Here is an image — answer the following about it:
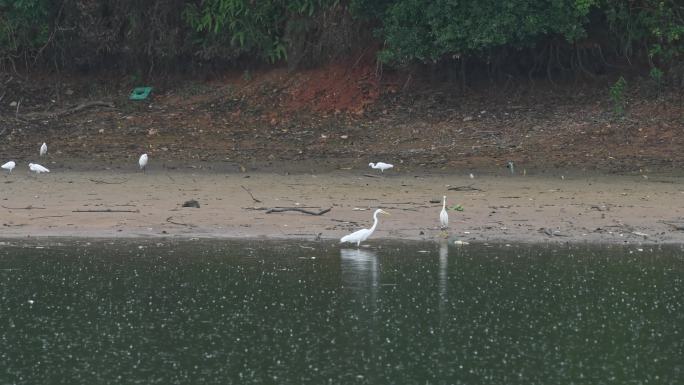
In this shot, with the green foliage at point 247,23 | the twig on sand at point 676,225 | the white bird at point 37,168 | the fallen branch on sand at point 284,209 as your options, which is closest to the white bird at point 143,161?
the white bird at point 37,168

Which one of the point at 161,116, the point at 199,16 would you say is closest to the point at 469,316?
the point at 161,116

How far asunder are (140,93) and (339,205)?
7.66 m

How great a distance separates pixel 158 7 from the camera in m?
24.0

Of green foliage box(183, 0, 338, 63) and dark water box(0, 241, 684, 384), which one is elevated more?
green foliage box(183, 0, 338, 63)

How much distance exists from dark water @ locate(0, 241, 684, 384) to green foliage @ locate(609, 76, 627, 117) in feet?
21.3

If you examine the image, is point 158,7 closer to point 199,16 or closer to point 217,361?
point 199,16

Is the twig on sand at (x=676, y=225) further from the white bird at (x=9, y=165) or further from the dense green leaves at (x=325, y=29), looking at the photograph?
the white bird at (x=9, y=165)

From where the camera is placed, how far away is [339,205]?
1723cm

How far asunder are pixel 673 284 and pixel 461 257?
252 centimetres

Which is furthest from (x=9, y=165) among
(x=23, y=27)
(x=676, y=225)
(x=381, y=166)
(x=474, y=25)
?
(x=676, y=225)

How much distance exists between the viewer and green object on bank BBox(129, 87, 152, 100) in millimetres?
23469

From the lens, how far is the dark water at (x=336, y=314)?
32.6 ft

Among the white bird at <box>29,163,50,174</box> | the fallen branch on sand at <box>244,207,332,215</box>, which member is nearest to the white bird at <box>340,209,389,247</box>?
the fallen branch on sand at <box>244,207,332,215</box>

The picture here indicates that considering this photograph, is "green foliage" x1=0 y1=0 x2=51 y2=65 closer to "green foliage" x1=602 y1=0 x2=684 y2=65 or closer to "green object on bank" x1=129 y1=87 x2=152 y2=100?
"green object on bank" x1=129 y1=87 x2=152 y2=100
